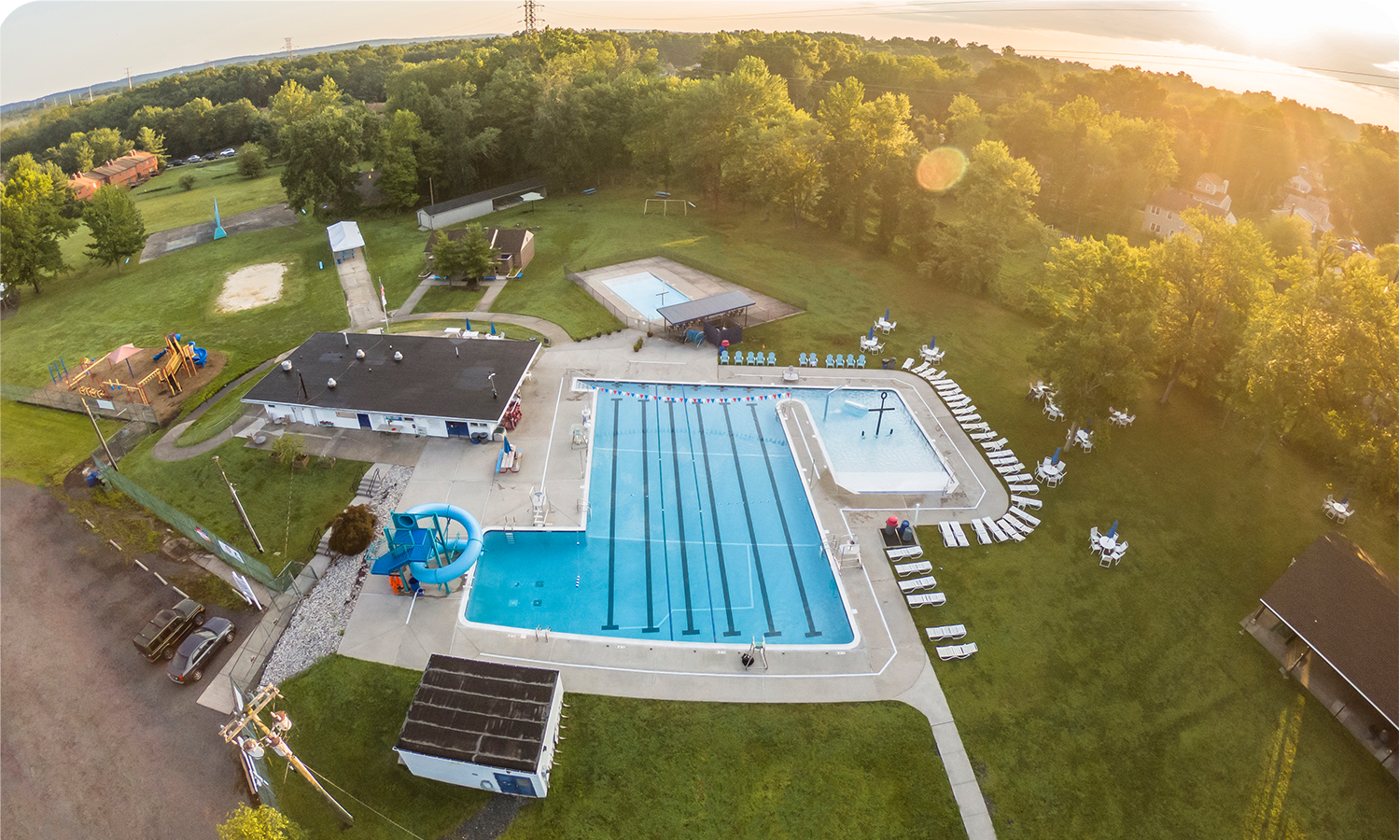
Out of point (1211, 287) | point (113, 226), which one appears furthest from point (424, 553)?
point (113, 226)

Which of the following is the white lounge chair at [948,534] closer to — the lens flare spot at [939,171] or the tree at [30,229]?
the lens flare spot at [939,171]

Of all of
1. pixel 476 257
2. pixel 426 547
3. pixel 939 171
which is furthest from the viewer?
pixel 939 171

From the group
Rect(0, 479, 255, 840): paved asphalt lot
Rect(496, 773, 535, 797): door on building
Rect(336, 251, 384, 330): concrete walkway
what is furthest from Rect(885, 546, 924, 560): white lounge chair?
Rect(336, 251, 384, 330): concrete walkway

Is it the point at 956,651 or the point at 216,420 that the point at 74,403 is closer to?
the point at 216,420

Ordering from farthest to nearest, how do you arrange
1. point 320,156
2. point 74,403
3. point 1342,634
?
point 320,156 → point 74,403 → point 1342,634

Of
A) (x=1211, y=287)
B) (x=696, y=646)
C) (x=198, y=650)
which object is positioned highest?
(x=1211, y=287)

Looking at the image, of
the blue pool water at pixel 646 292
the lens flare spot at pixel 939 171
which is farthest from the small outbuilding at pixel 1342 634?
the lens flare spot at pixel 939 171

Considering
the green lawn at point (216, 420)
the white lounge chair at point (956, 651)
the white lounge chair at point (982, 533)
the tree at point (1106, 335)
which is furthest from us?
the green lawn at point (216, 420)

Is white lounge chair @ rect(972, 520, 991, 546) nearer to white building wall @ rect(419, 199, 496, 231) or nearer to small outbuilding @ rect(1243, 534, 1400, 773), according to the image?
small outbuilding @ rect(1243, 534, 1400, 773)
